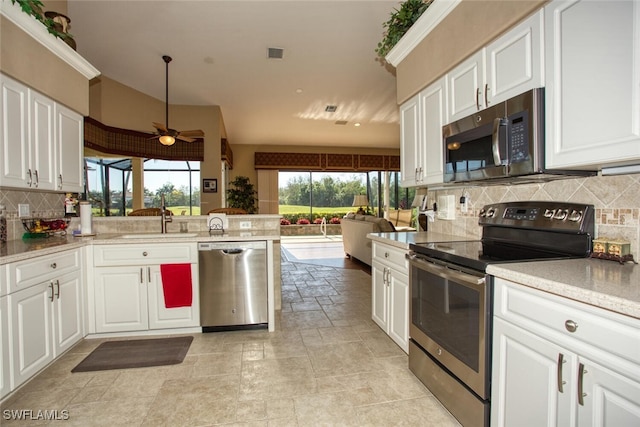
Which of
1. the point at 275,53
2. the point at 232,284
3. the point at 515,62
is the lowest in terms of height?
the point at 232,284

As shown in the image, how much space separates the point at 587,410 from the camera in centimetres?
105

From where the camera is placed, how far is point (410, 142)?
110 inches

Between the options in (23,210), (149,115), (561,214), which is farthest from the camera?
(149,115)

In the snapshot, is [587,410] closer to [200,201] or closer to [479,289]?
[479,289]

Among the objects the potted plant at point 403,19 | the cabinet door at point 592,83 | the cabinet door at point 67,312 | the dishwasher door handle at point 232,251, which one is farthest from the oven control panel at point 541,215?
the cabinet door at point 67,312

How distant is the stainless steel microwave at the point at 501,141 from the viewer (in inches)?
→ 60.7

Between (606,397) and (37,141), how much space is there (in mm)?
3720

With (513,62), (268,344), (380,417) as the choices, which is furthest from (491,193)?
(268,344)

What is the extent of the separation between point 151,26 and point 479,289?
4259mm

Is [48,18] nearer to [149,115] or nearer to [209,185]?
[149,115]

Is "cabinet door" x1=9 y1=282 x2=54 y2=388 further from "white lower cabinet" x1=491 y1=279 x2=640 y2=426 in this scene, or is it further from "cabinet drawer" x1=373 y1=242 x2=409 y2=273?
"white lower cabinet" x1=491 y1=279 x2=640 y2=426

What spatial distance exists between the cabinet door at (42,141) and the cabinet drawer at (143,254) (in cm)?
70

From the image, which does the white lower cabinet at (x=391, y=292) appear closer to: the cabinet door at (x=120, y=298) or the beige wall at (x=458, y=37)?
the beige wall at (x=458, y=37)

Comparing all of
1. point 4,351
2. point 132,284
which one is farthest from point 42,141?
point 4,351
